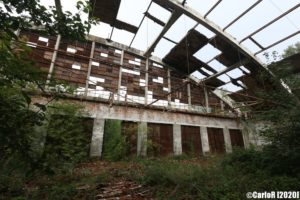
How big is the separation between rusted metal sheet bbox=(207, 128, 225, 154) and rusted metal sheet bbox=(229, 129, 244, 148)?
1.18 m

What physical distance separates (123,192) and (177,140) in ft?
28.6

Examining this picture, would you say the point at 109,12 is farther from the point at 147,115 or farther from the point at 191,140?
the point at 191,140

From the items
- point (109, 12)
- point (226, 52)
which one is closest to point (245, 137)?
point (226, 52)

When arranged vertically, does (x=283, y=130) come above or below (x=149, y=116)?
below

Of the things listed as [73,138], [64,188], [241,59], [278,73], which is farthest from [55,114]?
[241,59]

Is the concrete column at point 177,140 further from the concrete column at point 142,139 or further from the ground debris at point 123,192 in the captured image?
the ground debris at point 123,192

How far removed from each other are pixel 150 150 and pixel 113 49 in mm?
9602

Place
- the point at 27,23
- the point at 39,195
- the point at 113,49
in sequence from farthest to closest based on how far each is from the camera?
the point at 113,49
the point at 39,195
the point at 27,23

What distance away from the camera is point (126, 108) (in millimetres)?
13531

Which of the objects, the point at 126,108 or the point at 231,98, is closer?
the point at 126,108

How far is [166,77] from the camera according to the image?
15.2m

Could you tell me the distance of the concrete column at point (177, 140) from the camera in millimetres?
14256

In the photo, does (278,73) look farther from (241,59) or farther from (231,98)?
(231,98)

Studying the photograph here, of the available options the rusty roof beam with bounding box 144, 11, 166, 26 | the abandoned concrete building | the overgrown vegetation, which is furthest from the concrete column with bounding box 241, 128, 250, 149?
the rusty roof beam with bounding box 144, 11, 166, 26
